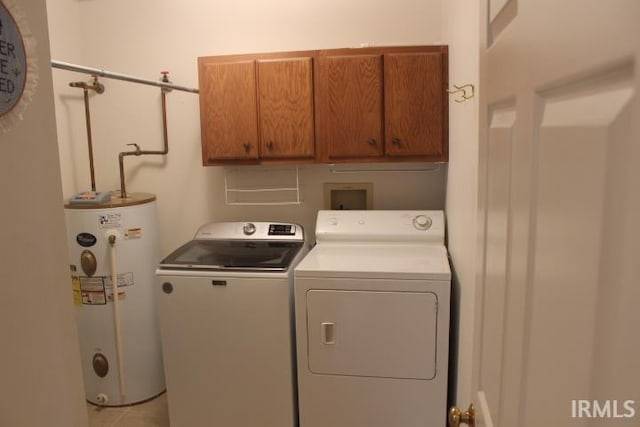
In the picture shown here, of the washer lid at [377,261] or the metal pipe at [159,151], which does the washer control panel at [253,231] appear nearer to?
the washer lid at [377,261]

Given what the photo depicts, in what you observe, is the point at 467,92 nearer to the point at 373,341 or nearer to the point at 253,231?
the point at 373,341

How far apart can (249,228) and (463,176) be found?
1.32 meters

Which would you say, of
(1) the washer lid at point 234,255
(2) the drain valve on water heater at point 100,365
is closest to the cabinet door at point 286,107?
(1) the washer lid at point 234,255

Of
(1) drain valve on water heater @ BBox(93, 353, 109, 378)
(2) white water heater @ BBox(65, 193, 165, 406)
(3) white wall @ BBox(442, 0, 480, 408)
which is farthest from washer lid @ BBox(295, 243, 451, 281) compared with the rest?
(1) drain valve on water heater @ BBox(93, 353, 109, 378)

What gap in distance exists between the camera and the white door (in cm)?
35

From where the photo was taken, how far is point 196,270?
6.99ft

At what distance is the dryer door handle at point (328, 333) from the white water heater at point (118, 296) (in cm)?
122

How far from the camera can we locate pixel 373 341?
6.33 feet

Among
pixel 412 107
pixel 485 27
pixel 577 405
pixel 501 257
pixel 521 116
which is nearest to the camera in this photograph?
pixel 577 405

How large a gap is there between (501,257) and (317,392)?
153cm

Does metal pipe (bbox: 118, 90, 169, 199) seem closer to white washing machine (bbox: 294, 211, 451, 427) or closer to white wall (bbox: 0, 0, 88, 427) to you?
white washing machine (bbox: 294, 211, 451, 427)

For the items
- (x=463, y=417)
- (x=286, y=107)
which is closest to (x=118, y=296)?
(x=286, y=107)

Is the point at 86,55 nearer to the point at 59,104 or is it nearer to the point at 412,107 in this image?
the point at 59,104

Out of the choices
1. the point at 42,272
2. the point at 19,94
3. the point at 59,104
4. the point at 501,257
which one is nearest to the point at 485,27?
the point at 501,257
